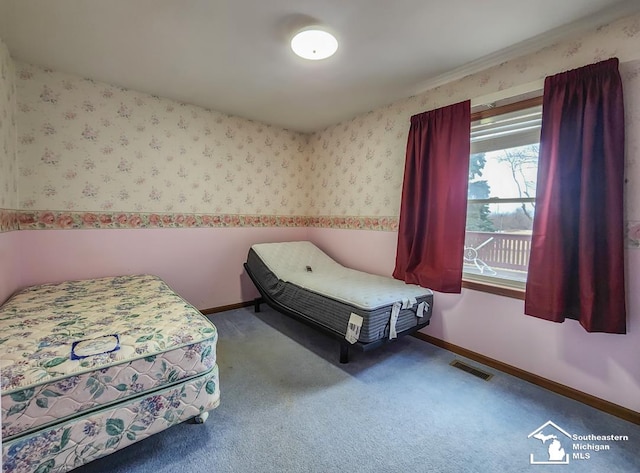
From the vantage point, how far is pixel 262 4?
1.57 m

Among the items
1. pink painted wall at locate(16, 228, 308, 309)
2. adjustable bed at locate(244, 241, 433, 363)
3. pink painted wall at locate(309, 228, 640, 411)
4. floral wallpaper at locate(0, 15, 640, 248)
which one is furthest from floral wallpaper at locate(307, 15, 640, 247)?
pink painted wall at locate(16, 228, 308, 309)

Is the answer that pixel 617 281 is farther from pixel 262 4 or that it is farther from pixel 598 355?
pixel 262 4

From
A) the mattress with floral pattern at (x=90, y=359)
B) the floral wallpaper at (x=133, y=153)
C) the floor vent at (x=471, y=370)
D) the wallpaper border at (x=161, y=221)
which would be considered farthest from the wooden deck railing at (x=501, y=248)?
the floral wallpaper at (x=133, y=153)

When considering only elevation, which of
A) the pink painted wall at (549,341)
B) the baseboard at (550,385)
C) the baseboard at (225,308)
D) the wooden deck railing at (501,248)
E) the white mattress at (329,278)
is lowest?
the baseboard at (225,308)

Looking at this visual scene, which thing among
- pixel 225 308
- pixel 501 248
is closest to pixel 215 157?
pixel 225 308

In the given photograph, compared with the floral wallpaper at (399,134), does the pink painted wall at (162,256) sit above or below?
below

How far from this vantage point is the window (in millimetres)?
2109

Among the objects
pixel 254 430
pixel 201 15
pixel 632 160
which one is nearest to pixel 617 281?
pixel 632 160

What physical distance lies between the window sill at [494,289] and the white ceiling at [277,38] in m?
1.64

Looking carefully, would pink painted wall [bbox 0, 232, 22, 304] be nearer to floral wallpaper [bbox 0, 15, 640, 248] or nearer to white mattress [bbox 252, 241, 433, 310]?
floral wallpaper [bbox 0, 15, 640, 248]

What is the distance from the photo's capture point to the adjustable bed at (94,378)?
109 centimetres

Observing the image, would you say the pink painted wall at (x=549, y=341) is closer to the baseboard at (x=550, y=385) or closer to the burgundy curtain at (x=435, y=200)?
the baseboard at (x=550, y=385)

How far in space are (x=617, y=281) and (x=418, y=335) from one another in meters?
1.48

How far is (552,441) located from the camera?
150 cm
